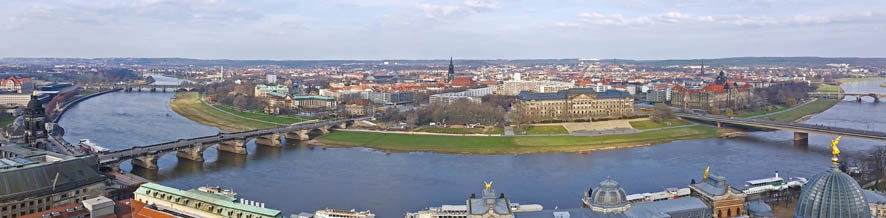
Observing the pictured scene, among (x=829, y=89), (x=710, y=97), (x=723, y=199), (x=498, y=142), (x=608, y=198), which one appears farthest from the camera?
(x=829, y=89)

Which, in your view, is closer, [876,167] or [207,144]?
[876,167]

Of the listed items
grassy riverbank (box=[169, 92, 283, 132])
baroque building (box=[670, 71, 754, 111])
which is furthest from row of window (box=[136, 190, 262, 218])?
baroque building (box=[670, 71, 754, 111])

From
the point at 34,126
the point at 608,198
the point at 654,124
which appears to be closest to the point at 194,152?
the point at 34,126

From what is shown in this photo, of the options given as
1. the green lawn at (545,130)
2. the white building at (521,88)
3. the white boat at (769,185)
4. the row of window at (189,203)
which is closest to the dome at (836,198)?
the row of window at (189,203)

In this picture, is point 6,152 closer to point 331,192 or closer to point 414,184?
point 331,192

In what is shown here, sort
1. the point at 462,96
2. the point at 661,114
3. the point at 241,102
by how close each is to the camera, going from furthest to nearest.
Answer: the point at 462,96, the point at 241,102, the point at 661,114

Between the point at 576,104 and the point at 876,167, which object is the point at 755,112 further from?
the point at 876,167

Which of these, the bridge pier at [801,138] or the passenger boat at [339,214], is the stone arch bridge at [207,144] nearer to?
the passenger boat at [339,214]

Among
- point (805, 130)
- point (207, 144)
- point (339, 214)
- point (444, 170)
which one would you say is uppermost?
point (805, 130)
